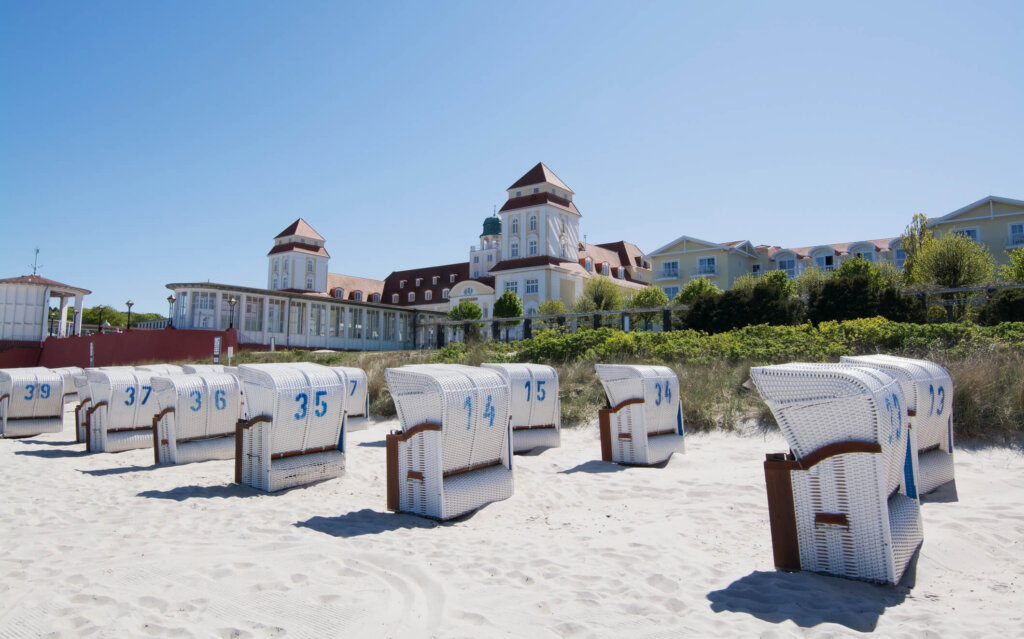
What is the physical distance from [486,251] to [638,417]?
181 feet

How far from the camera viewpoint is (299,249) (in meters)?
57.7

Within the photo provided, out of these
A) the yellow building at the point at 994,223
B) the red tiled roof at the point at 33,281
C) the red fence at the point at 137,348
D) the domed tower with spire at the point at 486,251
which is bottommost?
the red fence at the point at 137,348

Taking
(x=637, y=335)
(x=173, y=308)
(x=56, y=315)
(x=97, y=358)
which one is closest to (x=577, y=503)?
(x=637, y=335)

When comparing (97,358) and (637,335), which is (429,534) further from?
(97,358)

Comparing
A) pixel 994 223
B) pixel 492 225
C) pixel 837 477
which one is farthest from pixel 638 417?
pixel 492 225

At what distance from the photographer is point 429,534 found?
5371 mm

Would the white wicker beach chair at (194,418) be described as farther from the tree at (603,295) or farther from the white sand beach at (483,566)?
the tree at (603,295)

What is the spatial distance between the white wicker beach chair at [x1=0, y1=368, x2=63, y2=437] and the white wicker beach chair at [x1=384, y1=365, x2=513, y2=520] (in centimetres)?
1158

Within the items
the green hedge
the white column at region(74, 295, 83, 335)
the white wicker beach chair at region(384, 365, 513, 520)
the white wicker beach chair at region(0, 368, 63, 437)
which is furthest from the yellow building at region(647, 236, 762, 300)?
the white wicker beach chair at region(384, 365, 513, 520)

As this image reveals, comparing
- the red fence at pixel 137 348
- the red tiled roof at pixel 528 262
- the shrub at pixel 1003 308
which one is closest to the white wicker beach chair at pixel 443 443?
the shrub at pixel 1003 308

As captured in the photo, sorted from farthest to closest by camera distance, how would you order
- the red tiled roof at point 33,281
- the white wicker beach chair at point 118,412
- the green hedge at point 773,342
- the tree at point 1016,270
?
the red tiled roof at point 33,281
the tree at point 1016,270
the green hedge at point 773,342
the white wicker beach chair at point 118,412

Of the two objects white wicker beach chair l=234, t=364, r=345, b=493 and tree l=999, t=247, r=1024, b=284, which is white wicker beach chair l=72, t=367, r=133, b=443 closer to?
white wicker beach chair l=234, t=364, r=345, b=493

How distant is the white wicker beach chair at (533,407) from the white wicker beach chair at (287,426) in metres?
2.85

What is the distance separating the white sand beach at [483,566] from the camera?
11.3 feet
